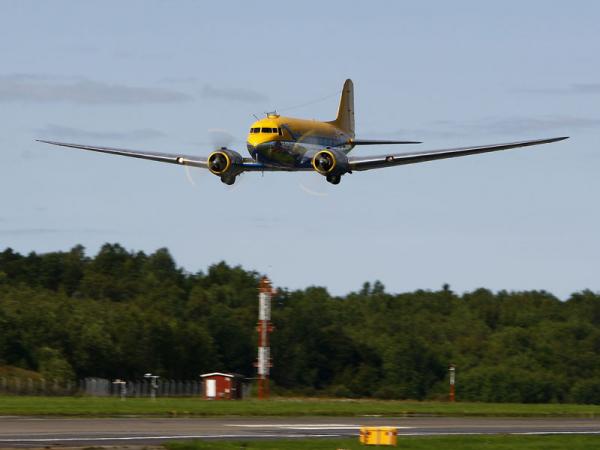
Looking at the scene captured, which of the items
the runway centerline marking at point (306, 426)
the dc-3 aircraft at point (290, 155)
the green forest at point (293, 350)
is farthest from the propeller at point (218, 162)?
the green forest at point (293, 350)

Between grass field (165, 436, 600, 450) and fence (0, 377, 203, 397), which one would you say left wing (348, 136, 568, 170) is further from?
fence (0, 377, 203, 397)

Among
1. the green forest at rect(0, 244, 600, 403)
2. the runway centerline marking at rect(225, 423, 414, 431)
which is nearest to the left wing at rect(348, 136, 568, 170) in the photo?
the runway centerline marking at rect(225, 423, 414, 431)

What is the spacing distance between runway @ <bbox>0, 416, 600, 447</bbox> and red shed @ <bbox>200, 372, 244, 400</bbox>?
1454 inches

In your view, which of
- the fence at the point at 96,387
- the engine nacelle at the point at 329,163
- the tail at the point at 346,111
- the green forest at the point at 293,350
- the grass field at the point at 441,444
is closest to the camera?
the grass field at the point at 441,444

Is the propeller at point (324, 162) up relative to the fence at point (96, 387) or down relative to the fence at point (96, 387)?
up

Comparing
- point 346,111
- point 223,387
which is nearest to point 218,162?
point 346,111

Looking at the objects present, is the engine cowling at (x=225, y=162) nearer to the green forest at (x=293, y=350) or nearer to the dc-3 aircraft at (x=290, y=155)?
the dc-3 aircraft at (x=290, y=155)

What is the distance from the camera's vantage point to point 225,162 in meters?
64.4

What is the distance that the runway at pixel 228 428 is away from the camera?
4872cm

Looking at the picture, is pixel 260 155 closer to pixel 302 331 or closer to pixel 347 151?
pixel 347 151

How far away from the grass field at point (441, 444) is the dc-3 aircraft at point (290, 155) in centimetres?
1452

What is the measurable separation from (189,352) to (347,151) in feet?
295

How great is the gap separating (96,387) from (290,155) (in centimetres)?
7513

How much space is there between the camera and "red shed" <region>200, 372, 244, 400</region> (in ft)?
354
